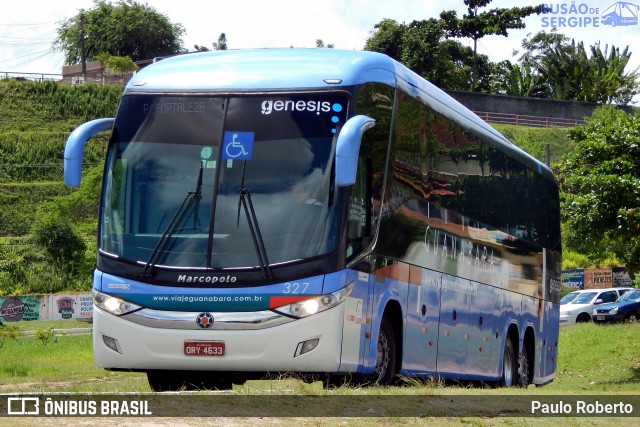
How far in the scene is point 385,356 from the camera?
42.5ft

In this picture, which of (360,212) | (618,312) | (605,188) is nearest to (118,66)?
(618,312)

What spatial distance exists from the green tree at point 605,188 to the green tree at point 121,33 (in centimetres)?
9712

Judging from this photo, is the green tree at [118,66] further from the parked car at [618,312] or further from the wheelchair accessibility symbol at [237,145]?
the wheelchair accessibility symbol at [237,145]

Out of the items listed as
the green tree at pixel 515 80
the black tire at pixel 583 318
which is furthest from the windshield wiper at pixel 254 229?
the green tree at pixel 515 80

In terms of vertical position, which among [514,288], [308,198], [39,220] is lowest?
[39,220]

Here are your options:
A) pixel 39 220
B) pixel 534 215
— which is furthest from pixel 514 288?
pixel 39 220

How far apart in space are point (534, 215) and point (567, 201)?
756 cm

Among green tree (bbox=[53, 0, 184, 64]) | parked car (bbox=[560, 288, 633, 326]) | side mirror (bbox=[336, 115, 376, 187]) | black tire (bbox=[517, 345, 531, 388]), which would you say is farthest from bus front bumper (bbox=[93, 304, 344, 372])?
green tree (bbox=[53, 0, 184, 64])

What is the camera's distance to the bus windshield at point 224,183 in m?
11.2

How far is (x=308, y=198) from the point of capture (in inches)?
446

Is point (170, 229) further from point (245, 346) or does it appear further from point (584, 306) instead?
Answer: point (584, 306)

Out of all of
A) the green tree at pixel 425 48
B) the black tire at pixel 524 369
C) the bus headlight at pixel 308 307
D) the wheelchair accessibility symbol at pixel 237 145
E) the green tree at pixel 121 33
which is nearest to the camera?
the bus headlight at pixel 308 307

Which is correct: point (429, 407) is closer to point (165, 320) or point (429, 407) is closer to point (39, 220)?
point (165, 320)

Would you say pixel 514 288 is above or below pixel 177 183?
below
